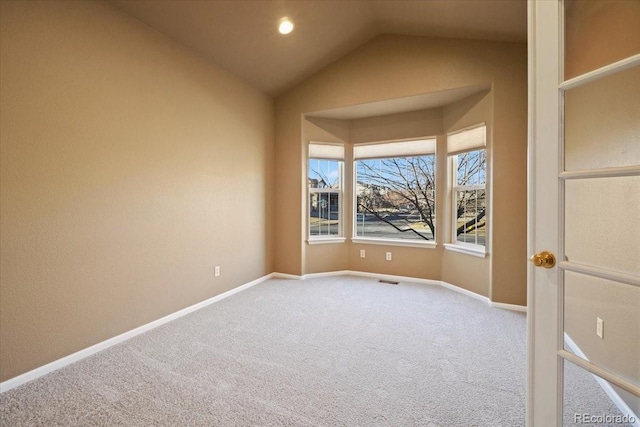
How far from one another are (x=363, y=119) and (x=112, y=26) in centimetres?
325

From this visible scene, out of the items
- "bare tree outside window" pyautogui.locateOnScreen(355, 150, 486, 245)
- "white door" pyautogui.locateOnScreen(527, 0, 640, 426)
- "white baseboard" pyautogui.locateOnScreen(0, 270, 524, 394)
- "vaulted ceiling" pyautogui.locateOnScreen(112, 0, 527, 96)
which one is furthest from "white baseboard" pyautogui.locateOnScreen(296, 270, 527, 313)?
"vaulted ceiling" pyautogui.locateOnScreen(112, 0, 527, 96)

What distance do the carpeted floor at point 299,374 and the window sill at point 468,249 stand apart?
67 centimetres

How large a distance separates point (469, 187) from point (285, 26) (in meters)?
2.94

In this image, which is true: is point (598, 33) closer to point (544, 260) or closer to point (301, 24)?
point (544, 260)

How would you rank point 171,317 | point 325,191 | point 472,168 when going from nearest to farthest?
point 171,317 < point 472,168 < point 325,191

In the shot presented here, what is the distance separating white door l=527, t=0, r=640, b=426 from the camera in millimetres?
1111

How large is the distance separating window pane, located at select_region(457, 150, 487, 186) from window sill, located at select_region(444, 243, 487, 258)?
0.82 meters

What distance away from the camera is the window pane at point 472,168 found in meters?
3.70

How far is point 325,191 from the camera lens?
15.6 feet

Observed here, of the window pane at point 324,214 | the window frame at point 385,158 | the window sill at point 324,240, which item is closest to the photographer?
the window frame at point 385,158

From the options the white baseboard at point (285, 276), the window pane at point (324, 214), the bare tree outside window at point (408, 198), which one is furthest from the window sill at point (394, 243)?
the white baseboard at point (285, 276)

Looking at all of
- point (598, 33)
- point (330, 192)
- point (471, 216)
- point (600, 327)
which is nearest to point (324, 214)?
point (330, 192)

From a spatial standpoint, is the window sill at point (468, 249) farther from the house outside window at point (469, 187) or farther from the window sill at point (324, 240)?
the window sill at point (324, 240)

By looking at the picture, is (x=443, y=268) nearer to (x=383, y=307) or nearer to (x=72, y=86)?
(x=383, y=307)
